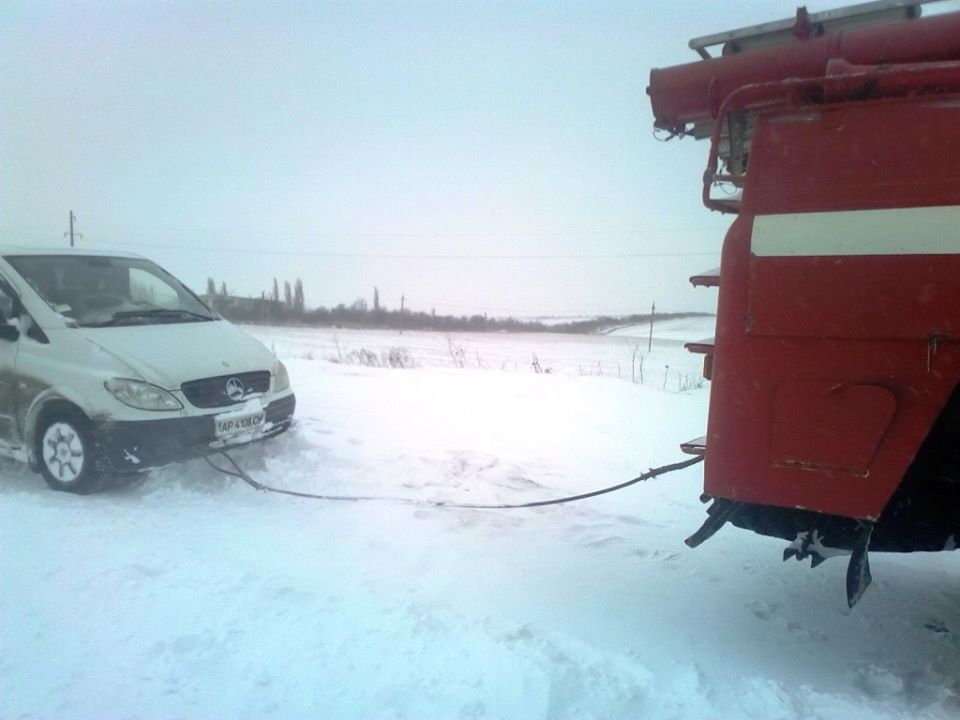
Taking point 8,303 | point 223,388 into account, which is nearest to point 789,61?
point 223,388

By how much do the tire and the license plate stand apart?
815mm

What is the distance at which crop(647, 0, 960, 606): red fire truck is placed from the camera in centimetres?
229

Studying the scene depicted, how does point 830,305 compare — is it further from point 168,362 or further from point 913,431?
point 168,362

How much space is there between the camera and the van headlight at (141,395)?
4.38m

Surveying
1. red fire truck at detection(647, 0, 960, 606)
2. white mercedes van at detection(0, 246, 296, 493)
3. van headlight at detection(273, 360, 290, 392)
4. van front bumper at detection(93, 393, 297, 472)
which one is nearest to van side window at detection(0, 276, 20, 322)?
white mercedes van at detection(0, 246, 296, 493)

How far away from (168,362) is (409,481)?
2.07m

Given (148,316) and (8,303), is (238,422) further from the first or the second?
(8,303)

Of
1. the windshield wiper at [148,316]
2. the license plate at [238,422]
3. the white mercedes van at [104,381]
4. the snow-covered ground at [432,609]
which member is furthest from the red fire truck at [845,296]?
the windshield wiper at [148,316]

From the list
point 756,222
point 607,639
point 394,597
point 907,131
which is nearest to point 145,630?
point 394,597

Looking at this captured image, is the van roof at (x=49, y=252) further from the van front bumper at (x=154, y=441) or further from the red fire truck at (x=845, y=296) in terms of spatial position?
the red fire truck at (x=845, y=296)

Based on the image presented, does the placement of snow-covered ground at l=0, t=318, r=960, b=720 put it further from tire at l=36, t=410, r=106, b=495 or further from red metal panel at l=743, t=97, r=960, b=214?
red metal panel at l=743, t=97, r=960, b=214

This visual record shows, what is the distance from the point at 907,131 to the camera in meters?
2.37

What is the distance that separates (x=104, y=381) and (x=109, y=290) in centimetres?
Result: 129

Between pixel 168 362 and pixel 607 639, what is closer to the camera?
pixel 607 639
